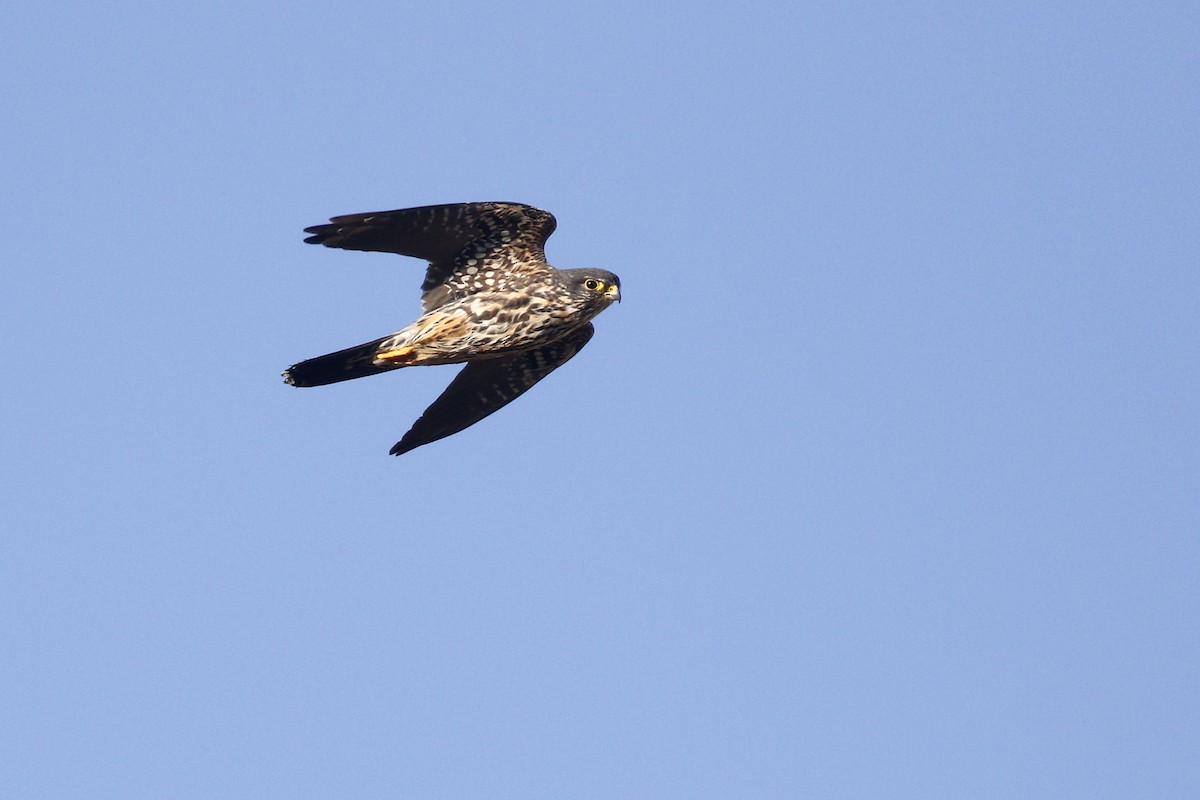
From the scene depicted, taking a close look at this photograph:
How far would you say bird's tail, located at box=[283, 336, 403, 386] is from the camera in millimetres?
15703

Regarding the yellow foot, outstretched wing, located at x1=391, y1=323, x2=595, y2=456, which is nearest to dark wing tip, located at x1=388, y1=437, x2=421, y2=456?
outstretched wing, located at x1=391, y1=323, x2=595, y2=456

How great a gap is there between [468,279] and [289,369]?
1.77 meters

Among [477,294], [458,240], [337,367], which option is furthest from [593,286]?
[337,367]

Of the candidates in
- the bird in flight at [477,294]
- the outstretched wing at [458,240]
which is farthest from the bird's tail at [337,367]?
the outstretched wing at [458,240]

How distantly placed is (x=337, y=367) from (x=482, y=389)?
5.83ft

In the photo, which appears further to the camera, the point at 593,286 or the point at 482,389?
the point at 482,389

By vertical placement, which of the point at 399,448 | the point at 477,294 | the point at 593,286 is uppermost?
the point at 593,286

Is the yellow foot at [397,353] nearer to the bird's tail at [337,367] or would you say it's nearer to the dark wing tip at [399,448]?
the bird's tail at [337,367]

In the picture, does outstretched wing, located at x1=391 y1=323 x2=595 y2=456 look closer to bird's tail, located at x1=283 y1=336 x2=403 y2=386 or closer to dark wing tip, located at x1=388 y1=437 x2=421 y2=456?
dark wing tip, located at x1=388 y1=437 x2=421 y2=456

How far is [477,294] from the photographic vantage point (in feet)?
52.4

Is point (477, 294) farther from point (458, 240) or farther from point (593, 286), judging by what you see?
point (593, 286)

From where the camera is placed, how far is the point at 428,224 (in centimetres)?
1558

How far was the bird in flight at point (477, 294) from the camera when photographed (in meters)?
15.7

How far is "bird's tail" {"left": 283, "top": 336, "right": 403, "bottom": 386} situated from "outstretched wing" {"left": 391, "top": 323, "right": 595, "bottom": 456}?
1203 millimetres
